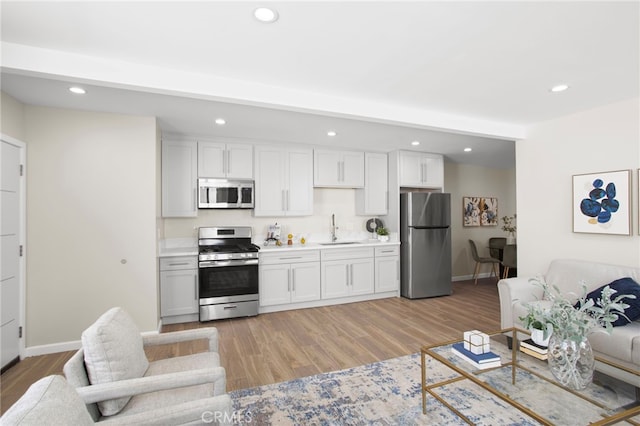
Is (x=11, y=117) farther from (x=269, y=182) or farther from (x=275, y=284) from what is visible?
(x=275, y=284)

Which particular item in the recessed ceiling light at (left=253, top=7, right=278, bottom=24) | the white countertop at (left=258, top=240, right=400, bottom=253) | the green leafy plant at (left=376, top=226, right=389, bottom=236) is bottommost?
the white countertop at (left=258, top=240, right=400, bottom=253)

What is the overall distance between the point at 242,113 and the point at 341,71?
128 cm

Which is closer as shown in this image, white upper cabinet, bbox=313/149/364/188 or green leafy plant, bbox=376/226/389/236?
white upper cabinet, bbox=313/149/364/188

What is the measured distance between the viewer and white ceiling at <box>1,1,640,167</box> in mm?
1726

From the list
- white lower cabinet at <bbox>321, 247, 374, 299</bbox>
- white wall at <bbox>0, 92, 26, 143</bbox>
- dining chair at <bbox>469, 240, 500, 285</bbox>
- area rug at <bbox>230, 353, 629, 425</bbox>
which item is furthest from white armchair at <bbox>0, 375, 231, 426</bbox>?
dining chair at <bbox>469, 240, 500, 285</bbox>

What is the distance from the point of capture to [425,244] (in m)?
4.96

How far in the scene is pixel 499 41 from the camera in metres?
2.01

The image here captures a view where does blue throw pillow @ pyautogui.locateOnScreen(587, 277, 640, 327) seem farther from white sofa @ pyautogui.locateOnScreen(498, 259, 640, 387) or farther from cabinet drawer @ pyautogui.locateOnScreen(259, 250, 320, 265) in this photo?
cabinet drawer @ pyautogui.locateOnScreen(259, 250, 320, 265)

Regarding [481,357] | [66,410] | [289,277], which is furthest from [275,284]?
[66,410]

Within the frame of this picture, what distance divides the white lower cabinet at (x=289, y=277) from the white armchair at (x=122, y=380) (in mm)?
2596

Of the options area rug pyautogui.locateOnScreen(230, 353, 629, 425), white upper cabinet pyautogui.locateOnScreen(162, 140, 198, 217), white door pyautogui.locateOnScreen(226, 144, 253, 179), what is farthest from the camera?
white door pyautogui.locateOnScreen(226, 144, 253, 179)

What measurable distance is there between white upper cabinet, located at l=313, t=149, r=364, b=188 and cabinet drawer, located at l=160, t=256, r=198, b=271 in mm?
2100

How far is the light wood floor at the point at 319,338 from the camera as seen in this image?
8.72 ft

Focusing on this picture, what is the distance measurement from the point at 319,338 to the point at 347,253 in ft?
5.25
